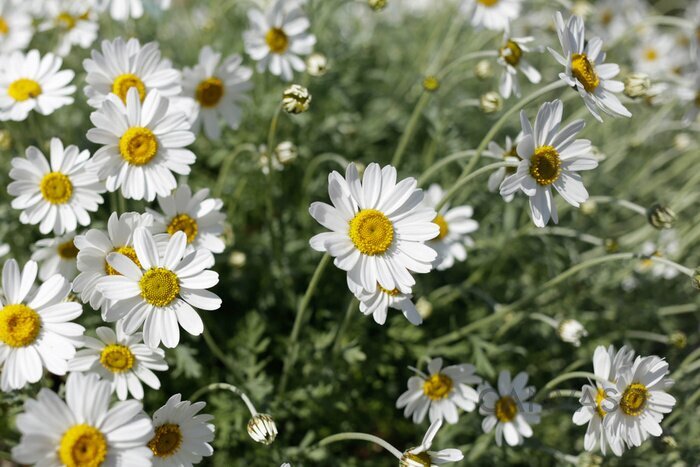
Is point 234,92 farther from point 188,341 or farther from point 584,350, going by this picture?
point 584,350

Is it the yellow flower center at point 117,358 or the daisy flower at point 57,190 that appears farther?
the daisy flower at point 57,190

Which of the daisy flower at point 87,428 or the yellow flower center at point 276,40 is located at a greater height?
the yellow flower center at point 276,40

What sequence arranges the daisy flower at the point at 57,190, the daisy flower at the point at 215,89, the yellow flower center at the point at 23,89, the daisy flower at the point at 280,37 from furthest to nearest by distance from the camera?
the daisy flower at the point at 280,37 < the daisy flower at the point at 215,89 < the yellow flower center at the point at 23,89 < the daisy flower at the point at 57,190

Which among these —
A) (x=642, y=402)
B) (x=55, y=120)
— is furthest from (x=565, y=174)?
(x=55, y=120)

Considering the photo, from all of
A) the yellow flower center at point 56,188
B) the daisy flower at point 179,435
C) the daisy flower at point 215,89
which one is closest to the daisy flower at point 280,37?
the daisy flower at point 215,89

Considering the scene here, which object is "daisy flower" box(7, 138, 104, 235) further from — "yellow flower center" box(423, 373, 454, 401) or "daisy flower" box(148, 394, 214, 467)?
"yellow flower center" box(423, 373, 454, 401)

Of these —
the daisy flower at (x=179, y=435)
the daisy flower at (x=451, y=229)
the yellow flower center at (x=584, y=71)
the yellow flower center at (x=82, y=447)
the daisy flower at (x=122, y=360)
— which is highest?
the yellow flower center at (x=584, y=71)

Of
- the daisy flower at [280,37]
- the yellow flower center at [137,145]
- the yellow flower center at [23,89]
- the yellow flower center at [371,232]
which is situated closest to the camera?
the yellow flower center at [371,232]

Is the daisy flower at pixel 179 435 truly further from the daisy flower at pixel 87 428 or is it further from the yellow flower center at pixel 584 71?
the yellow flower center at pixel 584 71
